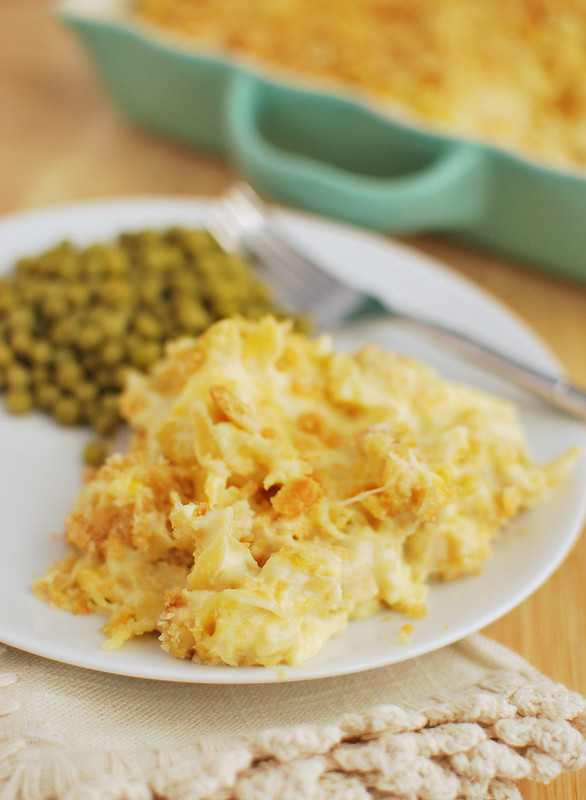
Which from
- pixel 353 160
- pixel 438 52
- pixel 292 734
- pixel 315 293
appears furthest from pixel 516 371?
pixel 438 52

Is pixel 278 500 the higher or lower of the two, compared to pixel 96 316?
lower

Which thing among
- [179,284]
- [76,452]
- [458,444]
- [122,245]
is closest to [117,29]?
[122,245]

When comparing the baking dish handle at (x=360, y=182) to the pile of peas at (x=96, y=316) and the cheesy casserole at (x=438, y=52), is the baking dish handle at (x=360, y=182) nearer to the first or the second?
the cheesy casserole at (x=438, y=52)

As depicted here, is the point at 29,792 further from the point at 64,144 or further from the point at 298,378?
the point at 64,144

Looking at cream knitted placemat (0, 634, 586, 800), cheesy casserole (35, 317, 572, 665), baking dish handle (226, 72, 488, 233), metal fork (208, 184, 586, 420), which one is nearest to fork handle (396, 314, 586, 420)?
metal fork (208, 184, 586, 420)

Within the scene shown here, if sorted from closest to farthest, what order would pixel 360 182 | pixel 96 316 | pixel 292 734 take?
pixel 292 734, pixel 96 316, pixel 360 182

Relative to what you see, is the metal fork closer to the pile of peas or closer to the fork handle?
the fork handle

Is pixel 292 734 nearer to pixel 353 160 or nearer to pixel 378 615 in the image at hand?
pixel 378 615
